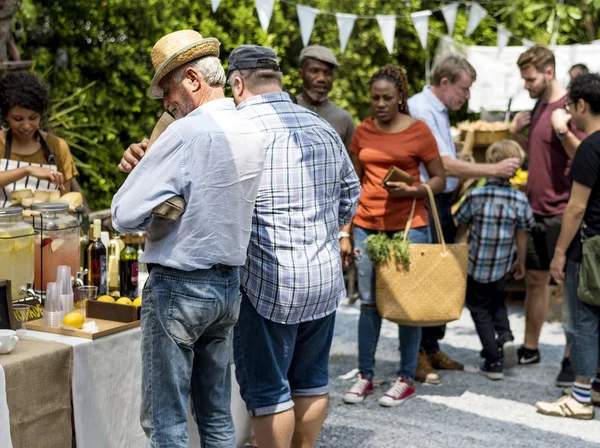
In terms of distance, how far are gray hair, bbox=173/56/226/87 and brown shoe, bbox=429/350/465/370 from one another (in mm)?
3035

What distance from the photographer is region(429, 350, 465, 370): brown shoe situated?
509 cm

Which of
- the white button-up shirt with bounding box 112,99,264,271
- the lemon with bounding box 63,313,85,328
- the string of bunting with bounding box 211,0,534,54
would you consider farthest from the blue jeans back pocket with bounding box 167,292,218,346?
the string of bunting with bounding box 211,0,534,54

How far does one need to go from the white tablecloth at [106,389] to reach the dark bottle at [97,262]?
0.42m

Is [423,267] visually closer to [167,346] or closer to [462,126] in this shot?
[167,346]

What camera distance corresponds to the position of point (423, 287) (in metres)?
4.15

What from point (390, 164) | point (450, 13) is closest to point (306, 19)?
point (450, 13)

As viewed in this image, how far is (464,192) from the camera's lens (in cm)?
690

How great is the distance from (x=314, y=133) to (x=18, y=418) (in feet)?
4.35

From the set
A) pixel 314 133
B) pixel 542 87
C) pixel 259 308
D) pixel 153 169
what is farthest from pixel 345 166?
pixel 542 87

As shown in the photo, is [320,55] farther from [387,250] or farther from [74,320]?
[74,320]

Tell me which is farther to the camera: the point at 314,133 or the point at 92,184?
the point at 92,184

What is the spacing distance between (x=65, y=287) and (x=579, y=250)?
256 cm

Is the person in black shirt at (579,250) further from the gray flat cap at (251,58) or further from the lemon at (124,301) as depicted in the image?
the lemon at (124,301)

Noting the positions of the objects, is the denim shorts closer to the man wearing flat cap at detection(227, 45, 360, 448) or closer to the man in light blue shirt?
the man wearing flat cap at detection(227, 45, 360, 448)
